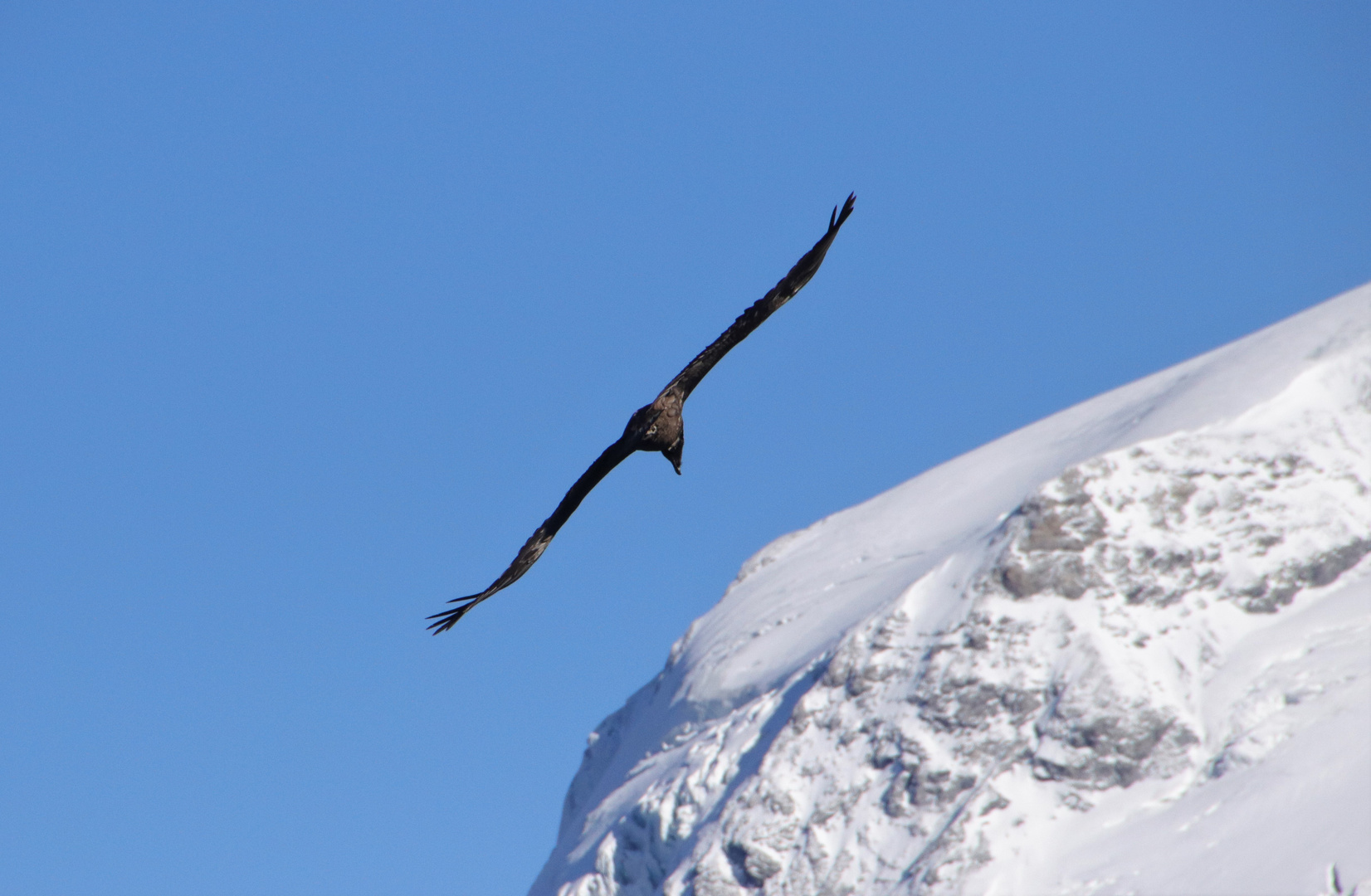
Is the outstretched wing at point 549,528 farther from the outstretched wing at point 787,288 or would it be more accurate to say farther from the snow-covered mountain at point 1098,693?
the snow-covered mountain at point 1098,693

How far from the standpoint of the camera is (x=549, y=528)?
16.6 metres

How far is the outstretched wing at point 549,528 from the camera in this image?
51.1 ft

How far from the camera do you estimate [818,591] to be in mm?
105812

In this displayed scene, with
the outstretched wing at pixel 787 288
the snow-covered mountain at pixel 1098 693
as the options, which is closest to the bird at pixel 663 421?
the outstretched wing at pixel 787 288

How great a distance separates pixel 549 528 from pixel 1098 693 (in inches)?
2761

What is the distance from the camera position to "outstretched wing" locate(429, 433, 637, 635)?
15.6 m

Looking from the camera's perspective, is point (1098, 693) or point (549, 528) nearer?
point (549, 528)

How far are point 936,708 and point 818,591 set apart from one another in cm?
2078

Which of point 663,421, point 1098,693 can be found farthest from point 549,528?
point 1098,693

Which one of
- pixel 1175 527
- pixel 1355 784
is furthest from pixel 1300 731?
pixel 1175 527

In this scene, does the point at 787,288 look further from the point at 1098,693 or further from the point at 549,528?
the point at 1098,693

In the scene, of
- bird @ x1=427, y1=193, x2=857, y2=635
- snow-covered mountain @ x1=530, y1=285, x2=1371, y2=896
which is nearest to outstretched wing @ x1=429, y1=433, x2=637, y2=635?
bird @ x1=427, y1=193, x2=857, y2=635

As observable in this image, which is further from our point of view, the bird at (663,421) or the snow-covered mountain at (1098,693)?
the snow-covered mountain at (1098,693)

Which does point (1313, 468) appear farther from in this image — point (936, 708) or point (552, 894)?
point (552, 894)
